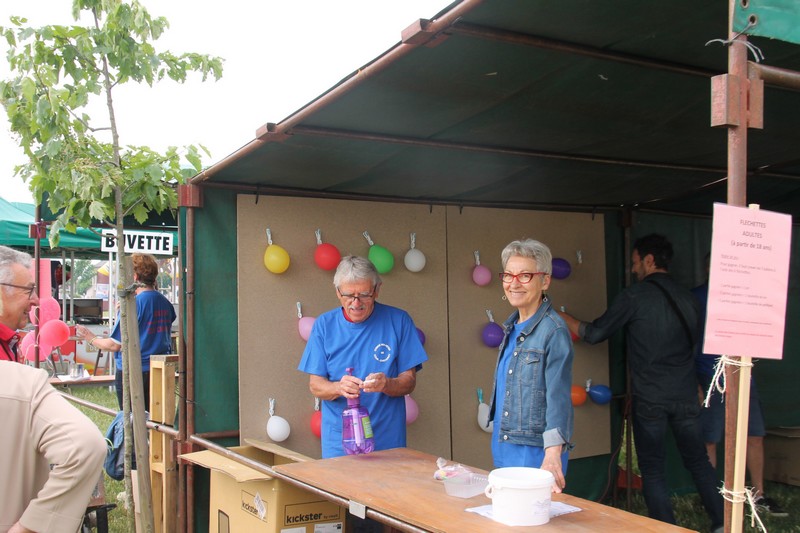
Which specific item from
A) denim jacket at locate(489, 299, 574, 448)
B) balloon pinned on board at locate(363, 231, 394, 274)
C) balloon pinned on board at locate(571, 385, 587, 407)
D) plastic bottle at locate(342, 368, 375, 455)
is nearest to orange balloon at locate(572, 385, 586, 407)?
balloon pinned on board at locate(571, 385, 587, 407)

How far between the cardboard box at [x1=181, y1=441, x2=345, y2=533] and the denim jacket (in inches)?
35.6

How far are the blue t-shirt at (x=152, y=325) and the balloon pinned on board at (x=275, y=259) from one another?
5.34 ft

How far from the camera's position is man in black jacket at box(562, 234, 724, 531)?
4.16 metres

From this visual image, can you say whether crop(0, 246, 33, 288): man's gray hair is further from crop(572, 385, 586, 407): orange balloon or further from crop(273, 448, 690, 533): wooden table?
crop(572, 385, 586, 407): orange balloon

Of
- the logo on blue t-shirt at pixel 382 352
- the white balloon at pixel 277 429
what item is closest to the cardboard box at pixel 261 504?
the white balloon at pixel 277 429

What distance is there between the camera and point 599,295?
17.2 feet

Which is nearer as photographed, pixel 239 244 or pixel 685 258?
pixel 239 244

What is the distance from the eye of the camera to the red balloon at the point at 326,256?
4.21 metres

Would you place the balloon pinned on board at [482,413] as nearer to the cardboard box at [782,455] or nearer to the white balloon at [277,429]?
the white balloon at [277,429]

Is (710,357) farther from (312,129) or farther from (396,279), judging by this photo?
(312,129)

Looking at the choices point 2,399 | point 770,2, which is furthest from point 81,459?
point 770,2

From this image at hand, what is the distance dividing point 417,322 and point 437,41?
259 centimetres

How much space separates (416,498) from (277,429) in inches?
69.2

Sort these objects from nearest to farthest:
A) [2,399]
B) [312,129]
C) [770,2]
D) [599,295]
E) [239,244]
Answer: [770,2]
[2,399]
[312,129]
[239,244]
[599,295]
